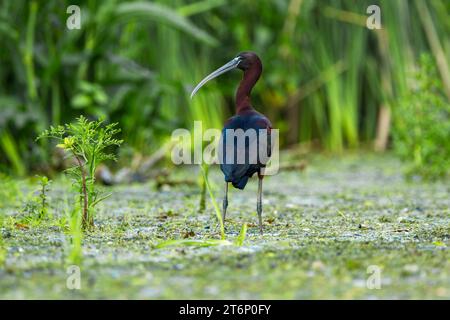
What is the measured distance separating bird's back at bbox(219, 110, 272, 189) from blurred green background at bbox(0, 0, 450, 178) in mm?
2601

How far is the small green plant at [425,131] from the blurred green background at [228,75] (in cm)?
1

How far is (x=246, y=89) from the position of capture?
5117mm

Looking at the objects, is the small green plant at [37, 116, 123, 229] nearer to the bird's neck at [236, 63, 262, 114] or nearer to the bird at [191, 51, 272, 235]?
the bird at [191, 51, 272, 235]

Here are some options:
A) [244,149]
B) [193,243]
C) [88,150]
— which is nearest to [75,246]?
[193,243]

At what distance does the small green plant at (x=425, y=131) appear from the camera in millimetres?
7250

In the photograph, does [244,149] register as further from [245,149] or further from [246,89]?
[246,89]

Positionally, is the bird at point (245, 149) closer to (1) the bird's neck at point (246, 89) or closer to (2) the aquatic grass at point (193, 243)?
(1) the bird's neck at point (246, 89)

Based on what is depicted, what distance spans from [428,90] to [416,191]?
0.99 m

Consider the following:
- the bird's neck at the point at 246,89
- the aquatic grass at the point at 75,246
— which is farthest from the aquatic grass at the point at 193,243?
the bird's neck at the point at 246,89

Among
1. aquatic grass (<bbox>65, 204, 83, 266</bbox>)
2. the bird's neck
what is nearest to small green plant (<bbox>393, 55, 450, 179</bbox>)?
the bird's neck

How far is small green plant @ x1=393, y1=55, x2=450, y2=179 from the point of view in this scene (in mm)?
7250

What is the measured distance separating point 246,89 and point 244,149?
48 centimetres
